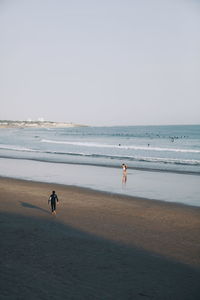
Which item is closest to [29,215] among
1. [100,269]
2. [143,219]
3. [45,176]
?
[143,219]

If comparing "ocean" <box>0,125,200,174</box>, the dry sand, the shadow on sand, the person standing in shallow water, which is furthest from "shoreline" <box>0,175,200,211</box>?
"ocean" <box>0,125,200,174</box>

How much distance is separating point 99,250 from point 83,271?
5.62 ft

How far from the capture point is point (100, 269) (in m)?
9.25

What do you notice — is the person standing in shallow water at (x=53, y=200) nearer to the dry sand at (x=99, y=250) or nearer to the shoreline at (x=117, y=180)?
the dry sand at (x=99, y=250)

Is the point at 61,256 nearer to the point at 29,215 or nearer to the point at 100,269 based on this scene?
the point at 100,269

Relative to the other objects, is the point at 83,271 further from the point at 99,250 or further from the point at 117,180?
the point at 117,180

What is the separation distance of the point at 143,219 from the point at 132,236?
8.36 ft

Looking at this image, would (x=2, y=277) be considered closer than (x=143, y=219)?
Yes

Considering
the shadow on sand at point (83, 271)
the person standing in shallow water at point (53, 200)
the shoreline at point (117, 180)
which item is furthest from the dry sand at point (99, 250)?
the shoreline at point (117, 180)

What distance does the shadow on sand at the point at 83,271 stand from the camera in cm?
791

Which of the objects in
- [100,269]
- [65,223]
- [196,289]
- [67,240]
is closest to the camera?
[196,289]

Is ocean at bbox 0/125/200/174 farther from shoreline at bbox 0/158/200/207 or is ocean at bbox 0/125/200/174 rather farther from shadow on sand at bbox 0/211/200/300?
shadow on sand at bbox 0/211/200/300

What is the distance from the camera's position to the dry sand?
8.12 m

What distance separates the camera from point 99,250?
10734 mm
